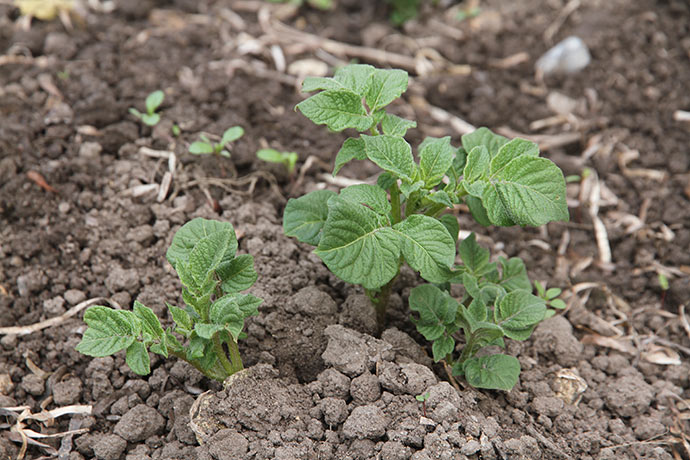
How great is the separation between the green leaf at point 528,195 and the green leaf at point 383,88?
43cm

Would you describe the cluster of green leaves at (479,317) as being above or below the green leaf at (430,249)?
below

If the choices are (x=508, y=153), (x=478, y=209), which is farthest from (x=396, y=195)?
(x=508, y=153)

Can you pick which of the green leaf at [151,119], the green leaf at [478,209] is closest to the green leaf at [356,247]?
the green leaf at [478,209]

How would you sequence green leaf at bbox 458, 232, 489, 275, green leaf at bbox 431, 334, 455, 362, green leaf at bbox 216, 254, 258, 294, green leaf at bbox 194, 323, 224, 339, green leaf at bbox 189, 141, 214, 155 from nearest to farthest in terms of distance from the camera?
green leaf at bbox 194, 323, 224, 339
green leaf at bbox 216, 254, 258, 294
green leaf at bbox 431, 334, 455, 362
green leaf at bbox 458, 232, 489, 275
green leaf at bbox 189, 141, 214, 155

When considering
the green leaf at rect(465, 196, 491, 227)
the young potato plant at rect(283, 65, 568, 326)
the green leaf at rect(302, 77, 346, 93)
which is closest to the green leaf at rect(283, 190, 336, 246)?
the young potato plant at rect(283, 65, 568, 326)

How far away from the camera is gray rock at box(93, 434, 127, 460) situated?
6.89 feet

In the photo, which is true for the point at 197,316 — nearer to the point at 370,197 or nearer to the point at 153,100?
the point at 370,197

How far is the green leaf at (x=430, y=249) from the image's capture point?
1.93 m

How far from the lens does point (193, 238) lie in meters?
2.15

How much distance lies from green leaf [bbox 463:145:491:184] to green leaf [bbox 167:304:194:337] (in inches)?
37.7

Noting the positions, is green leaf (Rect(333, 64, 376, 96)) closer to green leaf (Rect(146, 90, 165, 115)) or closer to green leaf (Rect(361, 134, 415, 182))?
green leaf (Rect(361, 134, 415, 182))

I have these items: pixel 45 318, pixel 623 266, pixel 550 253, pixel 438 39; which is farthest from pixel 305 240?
pixel 438 39

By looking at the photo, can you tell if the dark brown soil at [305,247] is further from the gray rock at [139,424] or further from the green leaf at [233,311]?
the green leaf at [233,311]

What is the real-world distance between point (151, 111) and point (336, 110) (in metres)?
1.28
